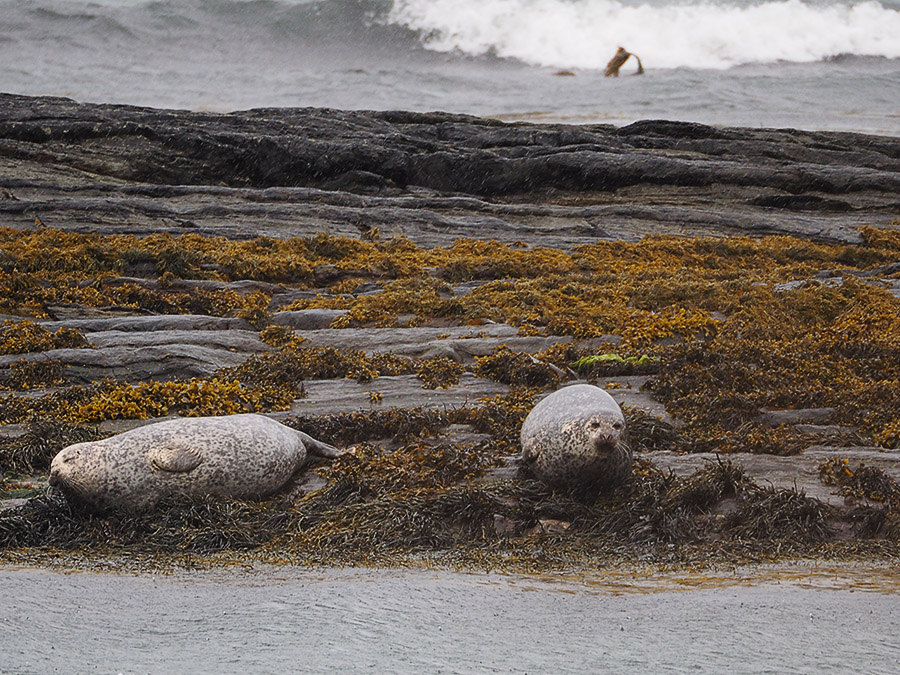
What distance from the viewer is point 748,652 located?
391cm

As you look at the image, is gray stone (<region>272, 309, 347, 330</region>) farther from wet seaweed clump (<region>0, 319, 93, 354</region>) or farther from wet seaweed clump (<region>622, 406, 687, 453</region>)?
wet seaweed clump (<region>622, 406, 687, 453</region>)

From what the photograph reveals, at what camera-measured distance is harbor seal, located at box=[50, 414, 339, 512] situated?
652 cm

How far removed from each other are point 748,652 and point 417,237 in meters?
14.4

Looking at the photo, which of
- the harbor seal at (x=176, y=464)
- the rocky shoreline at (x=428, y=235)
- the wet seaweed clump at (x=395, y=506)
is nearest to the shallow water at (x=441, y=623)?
the wet seaweed clump at (x=395, y=506)

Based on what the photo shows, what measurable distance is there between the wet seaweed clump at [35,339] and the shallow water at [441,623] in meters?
5.20

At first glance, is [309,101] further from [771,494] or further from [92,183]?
[771,494]

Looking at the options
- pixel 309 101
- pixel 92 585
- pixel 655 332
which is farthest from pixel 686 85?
pixel 92 585

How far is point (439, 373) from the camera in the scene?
9.49m

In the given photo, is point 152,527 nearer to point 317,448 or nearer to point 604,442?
point 317,448

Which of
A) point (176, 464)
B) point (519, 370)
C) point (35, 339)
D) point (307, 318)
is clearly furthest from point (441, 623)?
point (307, 318)

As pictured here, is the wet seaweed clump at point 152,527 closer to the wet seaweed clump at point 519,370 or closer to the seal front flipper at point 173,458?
the seal front flipper at point 173,458

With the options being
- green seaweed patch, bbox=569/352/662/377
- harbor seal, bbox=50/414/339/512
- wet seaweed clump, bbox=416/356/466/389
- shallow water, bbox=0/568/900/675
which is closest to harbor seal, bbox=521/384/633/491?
shallow water, bbox=0/568/900/675

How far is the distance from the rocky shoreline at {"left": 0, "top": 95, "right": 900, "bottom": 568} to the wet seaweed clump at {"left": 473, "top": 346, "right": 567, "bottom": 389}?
6 cm

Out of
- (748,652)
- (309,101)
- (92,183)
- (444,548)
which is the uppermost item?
(309,101)
